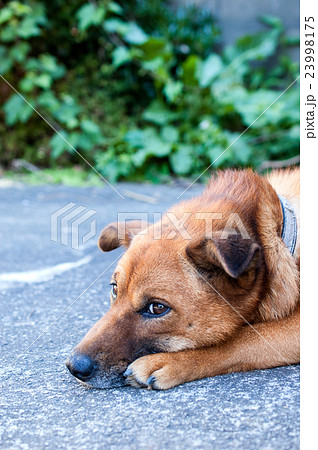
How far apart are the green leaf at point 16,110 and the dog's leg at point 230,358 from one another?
24.2ft

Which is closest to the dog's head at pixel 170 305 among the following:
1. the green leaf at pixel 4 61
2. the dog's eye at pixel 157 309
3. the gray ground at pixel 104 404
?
the dog's eye at pixel 157 309

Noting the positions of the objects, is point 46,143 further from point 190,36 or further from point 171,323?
point 171,323

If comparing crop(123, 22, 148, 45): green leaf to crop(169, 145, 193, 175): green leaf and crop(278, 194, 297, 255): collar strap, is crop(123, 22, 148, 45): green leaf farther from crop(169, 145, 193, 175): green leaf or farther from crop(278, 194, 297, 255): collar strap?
crop(278, 194, 297, 255): collar strap

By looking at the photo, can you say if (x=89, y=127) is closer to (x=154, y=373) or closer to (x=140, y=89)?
(x=140, y=89)

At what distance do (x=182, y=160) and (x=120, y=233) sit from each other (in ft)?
16.5

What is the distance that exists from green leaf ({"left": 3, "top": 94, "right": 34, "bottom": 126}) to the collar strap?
7.10 m

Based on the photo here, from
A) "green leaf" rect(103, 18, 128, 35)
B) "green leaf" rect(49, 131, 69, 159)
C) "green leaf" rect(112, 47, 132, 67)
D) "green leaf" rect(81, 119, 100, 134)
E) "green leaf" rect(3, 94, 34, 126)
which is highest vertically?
"green leaf" rect(103, 18, 128, 35)

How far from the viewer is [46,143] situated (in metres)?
9.61

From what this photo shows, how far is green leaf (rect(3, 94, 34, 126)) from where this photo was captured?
9.01m

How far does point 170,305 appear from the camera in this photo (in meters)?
2.53

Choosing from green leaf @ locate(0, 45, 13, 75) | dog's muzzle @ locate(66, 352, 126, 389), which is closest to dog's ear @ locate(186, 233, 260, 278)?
dog's muzzle @ locate(66, 352, 126, 389)

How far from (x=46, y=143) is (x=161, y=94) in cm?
239

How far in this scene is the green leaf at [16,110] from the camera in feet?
29.6

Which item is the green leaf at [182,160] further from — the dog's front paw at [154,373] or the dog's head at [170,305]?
the dog's front paw at [154,373]
